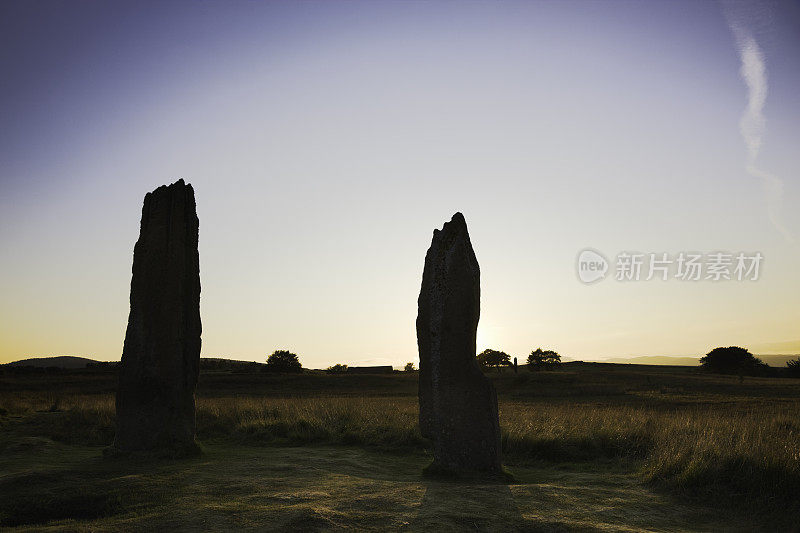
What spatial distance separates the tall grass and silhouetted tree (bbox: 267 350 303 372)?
145 ft

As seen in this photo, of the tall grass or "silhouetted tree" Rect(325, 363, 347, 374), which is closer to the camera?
the tall grass

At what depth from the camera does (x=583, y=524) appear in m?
7.48

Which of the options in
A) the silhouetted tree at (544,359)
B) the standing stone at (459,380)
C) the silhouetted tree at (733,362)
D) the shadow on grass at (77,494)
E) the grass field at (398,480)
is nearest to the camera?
the grass field at (398,480)

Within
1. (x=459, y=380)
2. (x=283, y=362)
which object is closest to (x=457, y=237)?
(x=459, y=380)

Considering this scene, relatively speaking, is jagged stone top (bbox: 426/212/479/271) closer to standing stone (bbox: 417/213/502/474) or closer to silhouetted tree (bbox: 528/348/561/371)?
standing stone (bbox: 417/213/502/474)

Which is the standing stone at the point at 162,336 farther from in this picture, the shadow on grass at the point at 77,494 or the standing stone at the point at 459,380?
the standing stone at the point at 459,380

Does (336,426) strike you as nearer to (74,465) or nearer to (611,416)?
(74,465)

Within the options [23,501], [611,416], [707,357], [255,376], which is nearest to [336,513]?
[23,501]

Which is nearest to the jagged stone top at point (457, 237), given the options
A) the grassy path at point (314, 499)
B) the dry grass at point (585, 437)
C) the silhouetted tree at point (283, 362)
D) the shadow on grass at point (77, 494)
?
the grassy path at point (314, 499)

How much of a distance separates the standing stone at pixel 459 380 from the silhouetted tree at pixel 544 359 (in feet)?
213

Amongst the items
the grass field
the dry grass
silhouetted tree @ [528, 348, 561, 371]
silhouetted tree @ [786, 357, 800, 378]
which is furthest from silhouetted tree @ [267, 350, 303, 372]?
silhouetted tree @ [786, 357, 800, 378]

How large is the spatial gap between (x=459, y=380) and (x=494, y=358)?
67470 millimetres

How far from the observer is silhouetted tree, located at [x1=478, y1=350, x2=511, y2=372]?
75.6 m

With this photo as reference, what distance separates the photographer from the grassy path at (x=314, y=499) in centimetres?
735
